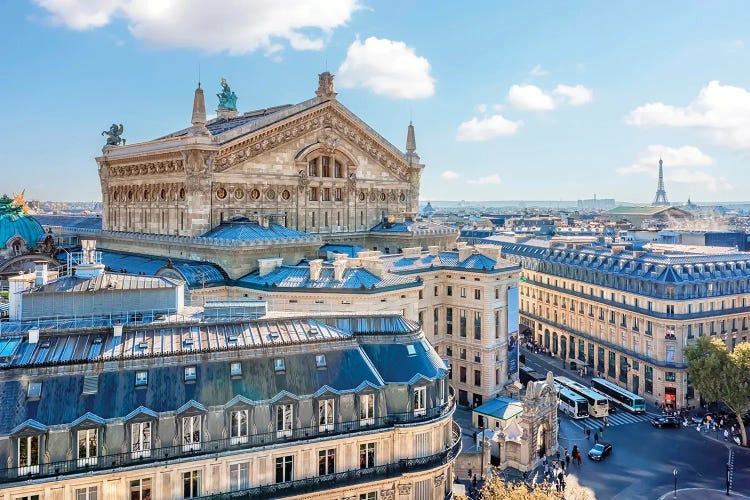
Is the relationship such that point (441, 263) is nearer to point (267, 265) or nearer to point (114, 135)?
point (267, 265)

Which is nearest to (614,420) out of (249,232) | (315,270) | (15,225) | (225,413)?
(315,270)

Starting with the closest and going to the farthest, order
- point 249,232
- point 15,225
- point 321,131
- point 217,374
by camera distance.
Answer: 1. point 217,374
2. point 249,232
3. point 321,131
4. point 15,225

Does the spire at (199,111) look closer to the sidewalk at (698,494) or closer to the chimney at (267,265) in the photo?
the chimney at (267,265)

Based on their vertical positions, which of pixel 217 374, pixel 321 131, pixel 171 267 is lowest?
pixel 217 374

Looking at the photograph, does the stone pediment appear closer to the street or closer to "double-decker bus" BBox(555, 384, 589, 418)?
"double-decker bus" BBox(555, 384, 589, 418)

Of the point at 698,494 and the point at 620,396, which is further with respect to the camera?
the point at 620,396

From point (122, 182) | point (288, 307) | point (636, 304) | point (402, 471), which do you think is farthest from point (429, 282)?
point (122, 182)

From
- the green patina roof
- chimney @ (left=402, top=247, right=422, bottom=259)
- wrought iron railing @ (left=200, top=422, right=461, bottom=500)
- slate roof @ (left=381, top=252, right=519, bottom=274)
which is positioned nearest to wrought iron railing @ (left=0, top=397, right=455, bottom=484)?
wrought iron railing @ (left=200, top=422, right=461, bottom=500)

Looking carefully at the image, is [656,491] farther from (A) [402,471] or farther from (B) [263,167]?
(B) [263,167]
